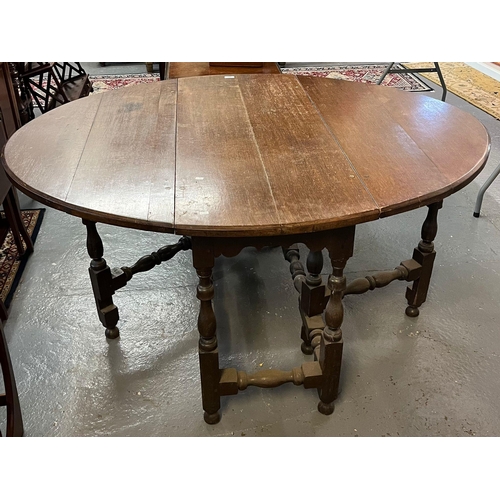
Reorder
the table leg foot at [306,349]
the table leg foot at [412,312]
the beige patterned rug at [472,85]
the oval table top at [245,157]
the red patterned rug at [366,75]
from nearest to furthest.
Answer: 1. the oval table top at [245,157]
2. the table leg foot at [306,349]
3. the table leg foot at [412,312]
4. the beige patterned rug at [472,85]
5. the red patterned rug at [366,75]

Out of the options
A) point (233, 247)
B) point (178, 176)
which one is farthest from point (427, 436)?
point (178, 176)

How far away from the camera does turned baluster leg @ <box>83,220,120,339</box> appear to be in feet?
5.71

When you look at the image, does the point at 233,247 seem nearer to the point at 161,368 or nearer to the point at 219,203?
the point at 219,203

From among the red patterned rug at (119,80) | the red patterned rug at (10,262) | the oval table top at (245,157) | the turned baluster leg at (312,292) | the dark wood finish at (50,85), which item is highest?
the oval table top at (245,157)

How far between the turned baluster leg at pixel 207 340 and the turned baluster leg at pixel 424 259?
0.89 m

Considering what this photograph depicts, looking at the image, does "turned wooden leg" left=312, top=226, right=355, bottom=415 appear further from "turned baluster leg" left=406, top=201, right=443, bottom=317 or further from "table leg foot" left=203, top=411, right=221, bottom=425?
"turned baluster leg" left=406, top=201, right=443, bottom=317

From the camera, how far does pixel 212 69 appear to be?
10.6 feet

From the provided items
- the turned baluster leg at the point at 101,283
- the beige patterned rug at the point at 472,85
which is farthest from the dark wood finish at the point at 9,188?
the beige patterned rug at the point at 472,85

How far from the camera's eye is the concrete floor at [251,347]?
5.26 ft

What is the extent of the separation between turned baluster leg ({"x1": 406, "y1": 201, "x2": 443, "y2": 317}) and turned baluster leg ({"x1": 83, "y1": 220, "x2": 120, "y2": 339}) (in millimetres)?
1159

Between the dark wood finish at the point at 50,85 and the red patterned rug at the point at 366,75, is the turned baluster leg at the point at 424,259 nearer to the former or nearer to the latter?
the dark wood finish at the point at 50,85

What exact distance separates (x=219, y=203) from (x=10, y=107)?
81.7 inches

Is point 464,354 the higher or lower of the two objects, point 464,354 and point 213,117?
the lower

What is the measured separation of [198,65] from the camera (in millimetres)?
3344
